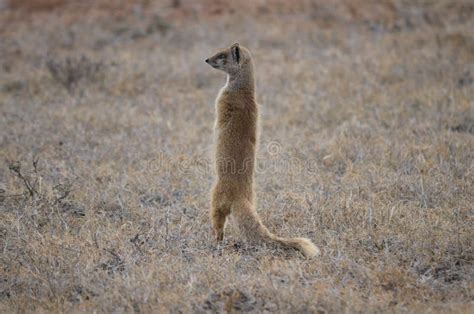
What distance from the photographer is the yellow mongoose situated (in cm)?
449

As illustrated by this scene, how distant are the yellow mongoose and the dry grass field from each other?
0.14 meters

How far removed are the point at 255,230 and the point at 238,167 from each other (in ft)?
1.60

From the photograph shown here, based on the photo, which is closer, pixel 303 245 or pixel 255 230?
pixel 303 245

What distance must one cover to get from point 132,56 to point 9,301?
8.04 metres

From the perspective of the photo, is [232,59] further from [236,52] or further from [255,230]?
Answer: [255,230]

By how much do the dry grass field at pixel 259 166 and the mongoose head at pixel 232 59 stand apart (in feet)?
3.86

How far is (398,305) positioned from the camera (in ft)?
12.1

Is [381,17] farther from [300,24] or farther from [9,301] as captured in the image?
[9,301]

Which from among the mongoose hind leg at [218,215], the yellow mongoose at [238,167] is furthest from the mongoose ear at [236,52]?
the mongoose hind leg at [218,215]

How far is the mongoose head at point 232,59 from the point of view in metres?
5.24

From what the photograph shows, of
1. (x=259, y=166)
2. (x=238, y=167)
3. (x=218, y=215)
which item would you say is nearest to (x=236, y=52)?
(x=238, y=167)

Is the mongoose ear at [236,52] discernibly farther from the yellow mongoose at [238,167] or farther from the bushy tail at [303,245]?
the bushy tail at [303,245]

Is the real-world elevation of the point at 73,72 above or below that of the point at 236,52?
below

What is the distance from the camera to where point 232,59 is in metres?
5.29
